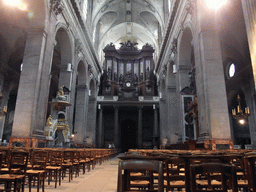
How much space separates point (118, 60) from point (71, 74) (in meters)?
18.1

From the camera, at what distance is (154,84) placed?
1169 inches

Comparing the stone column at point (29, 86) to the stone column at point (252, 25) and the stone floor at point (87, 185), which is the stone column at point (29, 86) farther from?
the stone column at point (252, 25)

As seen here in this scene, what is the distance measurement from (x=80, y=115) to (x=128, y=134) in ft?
44.1

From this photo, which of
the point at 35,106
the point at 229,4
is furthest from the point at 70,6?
the point at 229,4

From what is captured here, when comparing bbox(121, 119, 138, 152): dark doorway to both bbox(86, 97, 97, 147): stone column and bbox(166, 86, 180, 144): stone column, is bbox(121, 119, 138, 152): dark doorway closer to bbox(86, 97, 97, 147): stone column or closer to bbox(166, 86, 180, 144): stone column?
bbox(86, 97, 97, 147): stone column

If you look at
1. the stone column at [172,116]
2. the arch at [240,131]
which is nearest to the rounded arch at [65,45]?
the stone column at [172,116]

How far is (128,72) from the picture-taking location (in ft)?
104

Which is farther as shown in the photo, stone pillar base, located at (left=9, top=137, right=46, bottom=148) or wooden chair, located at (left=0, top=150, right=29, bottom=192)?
stone pillar base, located at (left=9, top=137, right=46, bottom=148)

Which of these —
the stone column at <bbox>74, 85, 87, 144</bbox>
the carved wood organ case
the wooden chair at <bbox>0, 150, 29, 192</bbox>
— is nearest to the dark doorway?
the carved wood organ case

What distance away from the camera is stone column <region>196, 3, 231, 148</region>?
895 centimetres

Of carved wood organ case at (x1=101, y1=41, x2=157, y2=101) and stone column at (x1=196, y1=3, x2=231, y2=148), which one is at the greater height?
carved wood organ case at (x1=101, y1=41, x2=157, y2=101)

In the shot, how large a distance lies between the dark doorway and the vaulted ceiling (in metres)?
10.7

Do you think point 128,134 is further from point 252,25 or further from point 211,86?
point 252,25

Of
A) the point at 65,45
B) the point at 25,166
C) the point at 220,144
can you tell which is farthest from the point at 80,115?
the point at 25,166
